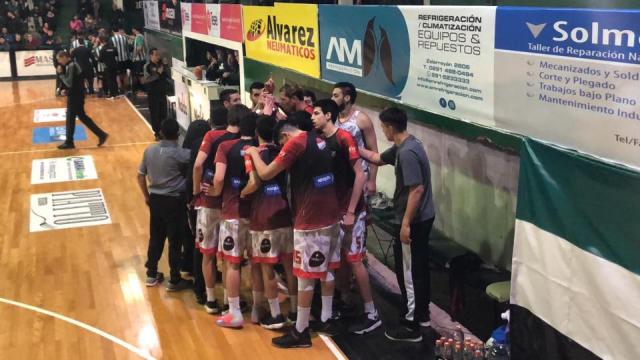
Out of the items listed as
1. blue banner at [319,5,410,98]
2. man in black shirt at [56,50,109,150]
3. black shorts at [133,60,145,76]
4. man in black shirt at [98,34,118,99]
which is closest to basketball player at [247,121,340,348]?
blue banner at [319,5,410,98]

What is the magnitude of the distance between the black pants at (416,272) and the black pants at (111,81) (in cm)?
1436

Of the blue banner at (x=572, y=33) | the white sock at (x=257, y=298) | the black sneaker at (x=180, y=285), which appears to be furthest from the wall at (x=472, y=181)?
the black sneaker at (x=180, y=285)

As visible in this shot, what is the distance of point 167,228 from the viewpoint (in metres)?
6.10

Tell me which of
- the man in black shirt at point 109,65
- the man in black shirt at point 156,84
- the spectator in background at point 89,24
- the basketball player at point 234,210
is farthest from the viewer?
the spectator in background at point 89,24

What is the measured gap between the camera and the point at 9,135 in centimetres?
1333

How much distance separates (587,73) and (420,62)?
6.42 feet

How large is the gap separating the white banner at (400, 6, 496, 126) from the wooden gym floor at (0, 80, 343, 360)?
206 cm

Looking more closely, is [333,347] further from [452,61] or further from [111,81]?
[111,81]

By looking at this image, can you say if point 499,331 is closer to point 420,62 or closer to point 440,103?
point 440,103

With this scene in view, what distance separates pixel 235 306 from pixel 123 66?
46.4 ft

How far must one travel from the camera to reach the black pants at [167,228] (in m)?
5.94

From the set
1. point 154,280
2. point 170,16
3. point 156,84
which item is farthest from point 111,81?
point 154,280

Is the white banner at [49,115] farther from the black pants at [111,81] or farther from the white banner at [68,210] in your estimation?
the white banner at [68,210]

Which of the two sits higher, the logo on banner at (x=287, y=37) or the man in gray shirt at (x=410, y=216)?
the logo on banner at (x=287, y=37)
